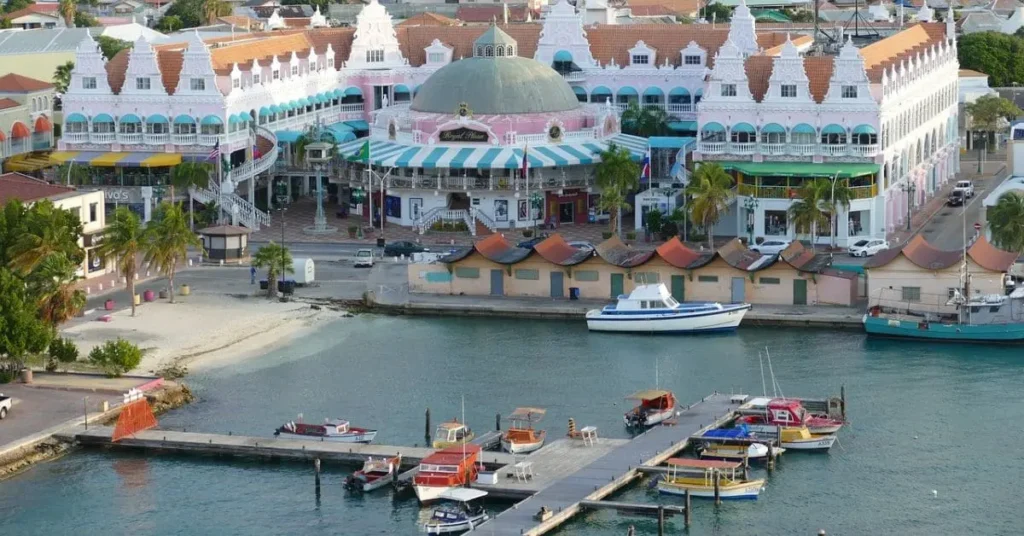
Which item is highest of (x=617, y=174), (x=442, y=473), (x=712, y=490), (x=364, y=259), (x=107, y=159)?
(x=107, y=159)

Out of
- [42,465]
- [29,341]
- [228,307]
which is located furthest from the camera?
[228,307]

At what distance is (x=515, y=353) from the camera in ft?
424

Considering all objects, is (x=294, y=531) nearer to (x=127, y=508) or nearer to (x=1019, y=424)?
(x=127, y=508)

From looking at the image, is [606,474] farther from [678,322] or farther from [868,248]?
[868,248]

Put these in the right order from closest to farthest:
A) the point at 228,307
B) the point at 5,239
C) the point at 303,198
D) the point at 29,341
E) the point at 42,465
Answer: the point at 42,465 < the point at 29,341 < the point at 5,239 < the point at 228,307 < the point at 303,198

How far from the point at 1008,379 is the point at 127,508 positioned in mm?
43522

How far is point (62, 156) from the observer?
16512cm

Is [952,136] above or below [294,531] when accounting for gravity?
above

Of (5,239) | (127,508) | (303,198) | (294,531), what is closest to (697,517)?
(294,531)

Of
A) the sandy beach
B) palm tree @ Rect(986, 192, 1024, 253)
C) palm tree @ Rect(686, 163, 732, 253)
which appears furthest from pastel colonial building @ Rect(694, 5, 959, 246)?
the sandy beach

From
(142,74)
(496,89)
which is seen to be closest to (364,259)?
(496,89)

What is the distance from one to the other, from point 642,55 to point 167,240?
51.3m

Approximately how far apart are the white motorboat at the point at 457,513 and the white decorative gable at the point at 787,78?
59.0 metres

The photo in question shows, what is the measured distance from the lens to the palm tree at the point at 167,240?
445 ft
